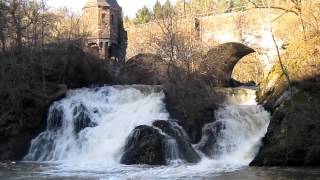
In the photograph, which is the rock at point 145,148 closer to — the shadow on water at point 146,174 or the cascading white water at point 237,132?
the shadow on water at point 146,174

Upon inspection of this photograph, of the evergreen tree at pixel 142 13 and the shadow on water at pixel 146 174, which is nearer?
the shadow on water at pixel 146 174

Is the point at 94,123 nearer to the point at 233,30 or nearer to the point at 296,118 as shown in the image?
the point at 296,118

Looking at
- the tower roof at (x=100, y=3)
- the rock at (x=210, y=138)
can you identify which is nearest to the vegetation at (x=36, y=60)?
the rock at (x=210, y=138)

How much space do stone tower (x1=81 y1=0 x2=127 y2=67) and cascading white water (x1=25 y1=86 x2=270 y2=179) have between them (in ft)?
61.3

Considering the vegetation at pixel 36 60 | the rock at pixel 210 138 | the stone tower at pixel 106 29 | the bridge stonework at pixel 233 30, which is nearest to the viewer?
the rock at pixel 210 138

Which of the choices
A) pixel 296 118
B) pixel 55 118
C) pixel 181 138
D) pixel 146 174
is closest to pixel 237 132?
pixel 181 138

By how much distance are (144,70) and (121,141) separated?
20.5 metres

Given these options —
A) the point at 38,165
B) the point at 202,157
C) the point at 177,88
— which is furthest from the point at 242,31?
the point at 38,165

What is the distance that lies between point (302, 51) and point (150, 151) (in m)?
8.97

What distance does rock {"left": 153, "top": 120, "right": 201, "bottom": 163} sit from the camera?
25453 mm

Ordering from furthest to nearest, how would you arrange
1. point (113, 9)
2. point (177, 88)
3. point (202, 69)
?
point (113, 9) < point (202, 69) < point (177, 88)

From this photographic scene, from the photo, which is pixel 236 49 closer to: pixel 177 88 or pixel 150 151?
pixel 177 88

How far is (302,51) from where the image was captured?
88.7ft

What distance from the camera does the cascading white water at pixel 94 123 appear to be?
91.5ft
